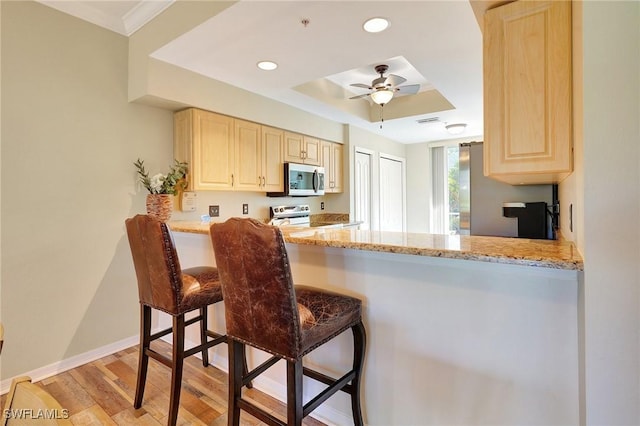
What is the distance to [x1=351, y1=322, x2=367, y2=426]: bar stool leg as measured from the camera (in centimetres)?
152

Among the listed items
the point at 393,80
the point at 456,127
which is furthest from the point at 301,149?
the point at 456,127

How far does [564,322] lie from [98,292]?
307 centimetres

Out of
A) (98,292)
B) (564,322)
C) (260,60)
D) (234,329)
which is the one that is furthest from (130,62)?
(564,322)

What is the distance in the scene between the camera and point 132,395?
205 centimetres

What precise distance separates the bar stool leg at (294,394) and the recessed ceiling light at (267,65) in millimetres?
2302

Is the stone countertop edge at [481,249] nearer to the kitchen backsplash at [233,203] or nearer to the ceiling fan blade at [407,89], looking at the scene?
the kitchen backsplash at [233,203]

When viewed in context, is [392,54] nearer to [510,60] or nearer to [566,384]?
[510,60]

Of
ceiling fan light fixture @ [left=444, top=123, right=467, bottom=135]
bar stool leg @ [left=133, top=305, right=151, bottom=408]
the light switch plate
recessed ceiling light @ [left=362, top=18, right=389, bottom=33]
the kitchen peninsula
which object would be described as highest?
ceiling fan light fixture @ [left=444, top=123, right=467, bottom=135]

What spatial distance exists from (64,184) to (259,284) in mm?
2054

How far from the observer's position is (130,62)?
2676mm

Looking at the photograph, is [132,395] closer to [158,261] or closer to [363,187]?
[158,261]

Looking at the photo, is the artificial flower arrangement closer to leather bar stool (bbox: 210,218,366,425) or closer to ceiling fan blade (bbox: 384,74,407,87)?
leather bar stool (bbox: 210,218,366,425)

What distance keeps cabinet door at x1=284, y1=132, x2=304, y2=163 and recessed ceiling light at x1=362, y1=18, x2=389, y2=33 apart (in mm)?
1901

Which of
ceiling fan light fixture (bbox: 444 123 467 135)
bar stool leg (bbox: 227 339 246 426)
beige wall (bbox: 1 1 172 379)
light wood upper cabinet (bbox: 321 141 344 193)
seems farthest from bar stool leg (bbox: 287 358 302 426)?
ceiling fan light fixture (bbox: 444 123 467 135)
